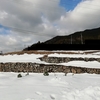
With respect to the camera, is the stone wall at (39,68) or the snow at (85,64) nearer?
the stone wall at (39,68)

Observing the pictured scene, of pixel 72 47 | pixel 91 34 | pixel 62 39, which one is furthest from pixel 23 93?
pixel 91 34

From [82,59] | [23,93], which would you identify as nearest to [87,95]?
[23,93]

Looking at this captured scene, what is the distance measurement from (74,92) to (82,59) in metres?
17.1

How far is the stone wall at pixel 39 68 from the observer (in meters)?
19.9

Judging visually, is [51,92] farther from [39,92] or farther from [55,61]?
[55,61]

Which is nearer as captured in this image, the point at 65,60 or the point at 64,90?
the point at 64,90

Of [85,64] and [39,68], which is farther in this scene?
[85,64]

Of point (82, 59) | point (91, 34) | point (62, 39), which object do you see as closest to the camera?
point (82, 59)

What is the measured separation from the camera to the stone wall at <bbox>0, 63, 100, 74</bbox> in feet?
65.2

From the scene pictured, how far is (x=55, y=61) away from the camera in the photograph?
1070 inches

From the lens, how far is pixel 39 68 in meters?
21.3

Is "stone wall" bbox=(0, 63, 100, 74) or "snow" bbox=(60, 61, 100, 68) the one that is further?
"snow" bbox=(60, 61, 100, 68)

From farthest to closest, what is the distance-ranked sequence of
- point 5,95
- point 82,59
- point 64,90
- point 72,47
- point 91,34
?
point 91,34 → point 72,47 → point 82,59 → point 64,90 → point 5,95

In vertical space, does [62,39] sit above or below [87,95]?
above
